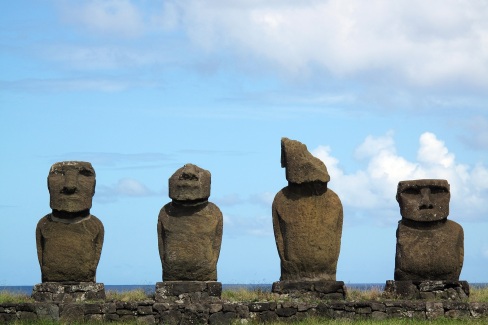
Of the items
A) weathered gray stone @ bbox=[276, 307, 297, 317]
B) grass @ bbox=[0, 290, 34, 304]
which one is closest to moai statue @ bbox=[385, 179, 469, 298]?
weathered gray stone @ bbox=[276, 307, 297, 317]

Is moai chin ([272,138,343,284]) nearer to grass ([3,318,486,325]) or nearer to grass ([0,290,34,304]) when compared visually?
grass ([3,318,486,325])

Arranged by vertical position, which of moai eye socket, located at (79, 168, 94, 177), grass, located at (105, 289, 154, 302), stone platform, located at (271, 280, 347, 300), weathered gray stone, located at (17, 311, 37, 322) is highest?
moai eye socket, located at (79, 168, 94, 177)

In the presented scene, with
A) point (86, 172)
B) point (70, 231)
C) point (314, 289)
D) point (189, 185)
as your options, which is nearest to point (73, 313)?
point (70, 231)

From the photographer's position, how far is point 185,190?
23312 millimetres

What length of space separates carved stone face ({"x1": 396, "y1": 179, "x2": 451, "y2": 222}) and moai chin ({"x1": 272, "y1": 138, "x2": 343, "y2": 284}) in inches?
55.4

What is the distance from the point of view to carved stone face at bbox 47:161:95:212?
2381 cm

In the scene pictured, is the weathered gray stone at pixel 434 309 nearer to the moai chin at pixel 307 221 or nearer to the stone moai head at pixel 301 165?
the moai chin at pixel 307 221

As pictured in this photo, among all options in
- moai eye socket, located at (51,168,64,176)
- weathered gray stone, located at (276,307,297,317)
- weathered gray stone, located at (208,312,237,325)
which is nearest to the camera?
weathered gray stone, located at (208,312,237,325)

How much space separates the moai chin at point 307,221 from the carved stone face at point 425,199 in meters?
1.41

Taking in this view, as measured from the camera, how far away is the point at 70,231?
23891 millimetres

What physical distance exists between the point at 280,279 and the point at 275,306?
155 centimetres

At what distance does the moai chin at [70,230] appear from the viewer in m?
23.8

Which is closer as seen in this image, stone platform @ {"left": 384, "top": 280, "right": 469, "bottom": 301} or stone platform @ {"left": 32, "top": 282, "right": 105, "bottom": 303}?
stone platform @ {"left": 384, "top": 280, "right": 469, "bottom": 301}

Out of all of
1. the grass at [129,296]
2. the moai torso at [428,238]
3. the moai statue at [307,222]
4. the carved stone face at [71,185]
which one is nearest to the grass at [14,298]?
the grass at [129,296]
